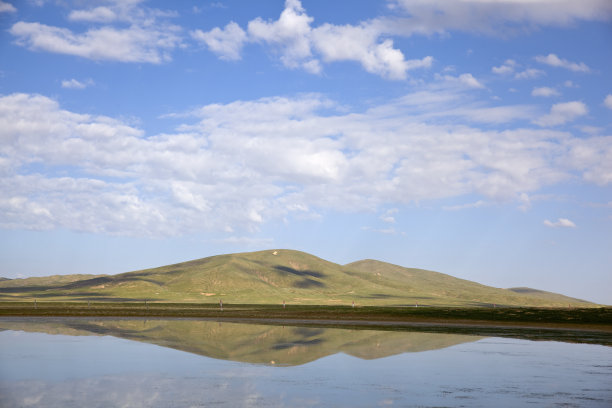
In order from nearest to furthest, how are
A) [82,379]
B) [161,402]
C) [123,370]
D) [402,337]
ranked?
[161,402]
[82,379]
[123,370]
[402,337]

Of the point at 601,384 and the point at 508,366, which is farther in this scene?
the point at 508,366

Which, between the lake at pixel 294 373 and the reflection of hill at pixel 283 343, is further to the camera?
the reflection of hill at pixel 283 343

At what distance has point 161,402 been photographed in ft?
49.7

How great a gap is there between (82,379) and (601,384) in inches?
692

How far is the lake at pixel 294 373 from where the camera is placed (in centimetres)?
1581

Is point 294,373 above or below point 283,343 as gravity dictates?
above

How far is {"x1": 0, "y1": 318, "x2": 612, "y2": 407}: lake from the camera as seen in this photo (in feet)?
51.9

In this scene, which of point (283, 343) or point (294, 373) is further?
point (283, 343)

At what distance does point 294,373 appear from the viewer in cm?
2031

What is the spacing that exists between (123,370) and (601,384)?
1687 centimetres

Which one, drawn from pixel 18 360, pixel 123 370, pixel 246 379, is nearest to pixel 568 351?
pixel 246 379

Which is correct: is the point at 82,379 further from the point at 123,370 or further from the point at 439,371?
the point at 439,371

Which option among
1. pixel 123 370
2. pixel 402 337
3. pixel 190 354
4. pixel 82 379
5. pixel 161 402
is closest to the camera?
pixel 161 402

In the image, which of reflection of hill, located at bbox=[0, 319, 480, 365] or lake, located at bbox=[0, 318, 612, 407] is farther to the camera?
reflection of hill, located at bbox=[0, 319, 480, 365]
